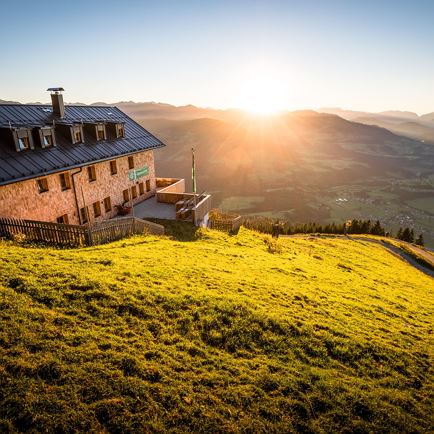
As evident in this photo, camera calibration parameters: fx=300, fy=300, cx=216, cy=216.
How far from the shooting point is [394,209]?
7234 inches

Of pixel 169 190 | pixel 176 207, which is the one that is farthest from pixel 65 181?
pixel 169 190

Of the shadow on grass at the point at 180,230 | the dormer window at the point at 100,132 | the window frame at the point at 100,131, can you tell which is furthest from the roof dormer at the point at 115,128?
the shadow on grass at the point at 180,230

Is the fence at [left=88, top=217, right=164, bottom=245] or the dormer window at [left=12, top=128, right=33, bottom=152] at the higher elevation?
the dormer window at [left=12, top=128, right=33, bottom=152]

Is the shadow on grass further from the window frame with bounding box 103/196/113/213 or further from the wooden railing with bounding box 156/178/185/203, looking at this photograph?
the wooden railing with bounding box 156/178/185/203

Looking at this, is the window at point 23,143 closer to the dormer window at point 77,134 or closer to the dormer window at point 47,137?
the dormer window at point 47,137

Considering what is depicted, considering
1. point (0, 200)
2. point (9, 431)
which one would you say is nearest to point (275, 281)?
point (9, 431)

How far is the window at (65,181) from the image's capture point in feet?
80.2

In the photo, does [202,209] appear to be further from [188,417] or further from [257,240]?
[188,417]

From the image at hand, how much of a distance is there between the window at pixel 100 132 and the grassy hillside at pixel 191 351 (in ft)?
52.6

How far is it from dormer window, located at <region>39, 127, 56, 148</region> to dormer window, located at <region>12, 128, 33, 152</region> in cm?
90

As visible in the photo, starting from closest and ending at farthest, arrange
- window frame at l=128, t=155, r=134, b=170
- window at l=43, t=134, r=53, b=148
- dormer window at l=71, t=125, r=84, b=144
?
window at l=43, t=134, r=53, b=148, dormer window at l=71, t=125, r=84, b=144, window frame at l=128, t=155, r=134, b=170

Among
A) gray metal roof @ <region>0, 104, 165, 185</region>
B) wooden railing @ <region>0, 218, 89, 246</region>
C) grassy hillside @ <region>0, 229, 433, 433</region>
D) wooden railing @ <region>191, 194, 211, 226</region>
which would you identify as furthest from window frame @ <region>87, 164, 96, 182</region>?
grassy hillside @ <region>0, 229, 433, 433</region>

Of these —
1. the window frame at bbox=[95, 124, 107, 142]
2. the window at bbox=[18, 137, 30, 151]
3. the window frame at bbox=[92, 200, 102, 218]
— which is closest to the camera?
the window at bbox=[18, 137, 30, 151]

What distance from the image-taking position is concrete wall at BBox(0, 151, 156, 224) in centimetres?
2006
